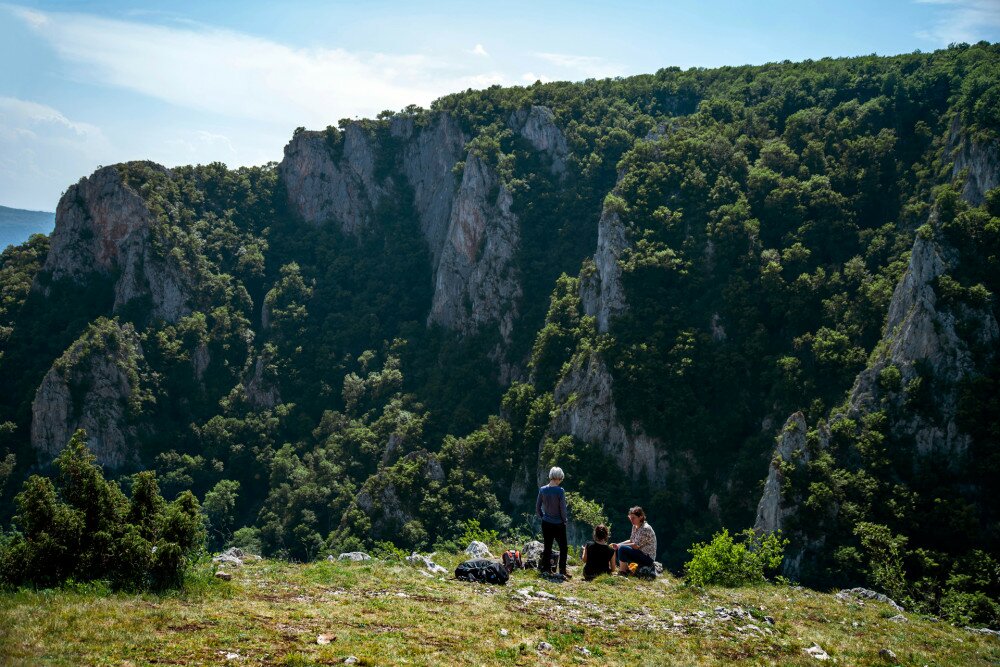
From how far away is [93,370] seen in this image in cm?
9231

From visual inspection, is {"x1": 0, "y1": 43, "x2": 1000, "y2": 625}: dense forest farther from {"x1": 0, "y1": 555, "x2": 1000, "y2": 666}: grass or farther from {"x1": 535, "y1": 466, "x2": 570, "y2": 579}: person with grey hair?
{"x1": 535, "y1": 466, "x2": 570, "y2": 579}: person with grey hair

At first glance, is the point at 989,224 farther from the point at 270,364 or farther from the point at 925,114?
the point at 270,364

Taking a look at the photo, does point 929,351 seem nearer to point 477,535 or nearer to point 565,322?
point 477,535

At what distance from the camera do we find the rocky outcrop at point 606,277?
248 ft

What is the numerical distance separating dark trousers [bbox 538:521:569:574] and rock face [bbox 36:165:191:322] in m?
99.2

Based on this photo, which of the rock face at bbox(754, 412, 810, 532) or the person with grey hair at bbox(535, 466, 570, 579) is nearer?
the person with grey hair at bbox(535, 466, 570, 579)

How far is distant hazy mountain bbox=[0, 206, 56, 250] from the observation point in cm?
17962

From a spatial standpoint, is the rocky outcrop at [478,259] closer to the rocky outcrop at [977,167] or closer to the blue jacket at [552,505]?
the rocky outcrop at [977,167]

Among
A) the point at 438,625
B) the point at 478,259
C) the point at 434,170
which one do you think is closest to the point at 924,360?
the point at 438,625

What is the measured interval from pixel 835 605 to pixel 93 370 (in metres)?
95.0

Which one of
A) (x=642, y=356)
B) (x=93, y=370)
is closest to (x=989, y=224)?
(x=642, y=356)

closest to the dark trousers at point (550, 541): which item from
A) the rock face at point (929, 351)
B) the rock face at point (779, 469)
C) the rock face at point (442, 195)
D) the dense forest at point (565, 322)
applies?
the dense forest at point (565, 322)

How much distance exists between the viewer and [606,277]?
78438 mm

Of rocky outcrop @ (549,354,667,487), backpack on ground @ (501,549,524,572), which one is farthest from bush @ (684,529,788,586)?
rocky outcrop @ (549,354,667,487)
